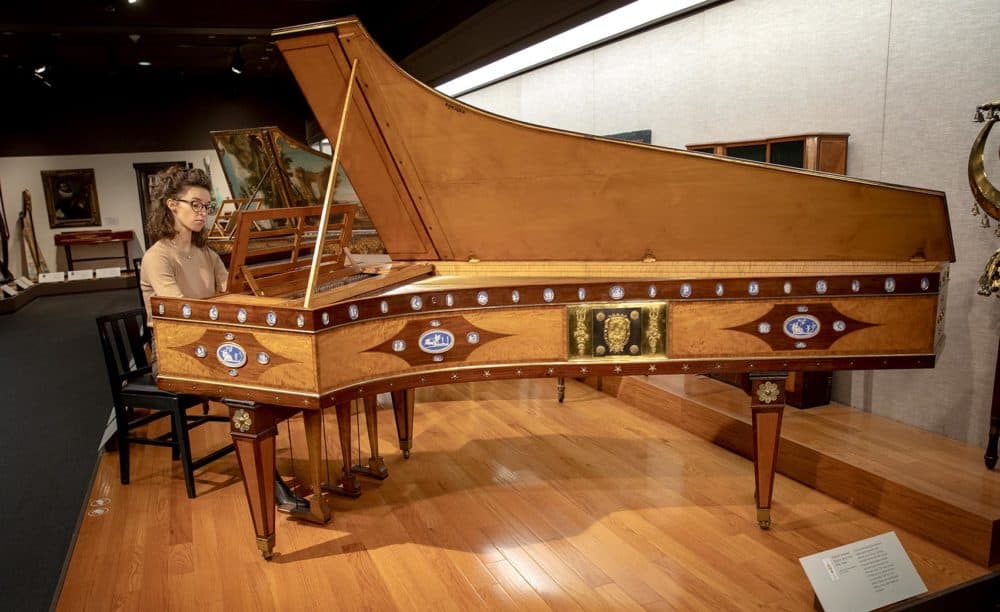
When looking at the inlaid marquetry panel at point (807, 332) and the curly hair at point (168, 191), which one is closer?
the inlaid marquetry panel at point (807, 332)

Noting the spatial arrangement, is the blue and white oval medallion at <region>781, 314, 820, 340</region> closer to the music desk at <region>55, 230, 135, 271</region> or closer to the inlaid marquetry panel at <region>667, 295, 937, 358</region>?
the inlaid marquetry panel at <region>667, 295, 937, 358</region>

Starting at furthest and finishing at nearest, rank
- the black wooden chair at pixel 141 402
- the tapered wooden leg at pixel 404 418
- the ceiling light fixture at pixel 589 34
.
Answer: the ceiling light fixture at pixel 589 34, the tapered wooden leg at pixel 404 418, the black wooden chair at pixel 141 402

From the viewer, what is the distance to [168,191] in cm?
284

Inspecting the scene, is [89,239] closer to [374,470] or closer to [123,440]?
[123,440]

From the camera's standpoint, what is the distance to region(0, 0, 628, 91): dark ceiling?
4.45 m

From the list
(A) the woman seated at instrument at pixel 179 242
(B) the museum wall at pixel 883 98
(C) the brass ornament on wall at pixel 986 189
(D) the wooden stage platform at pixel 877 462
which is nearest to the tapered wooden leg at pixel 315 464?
(A) the woman seated at instrument at pixel 179 242

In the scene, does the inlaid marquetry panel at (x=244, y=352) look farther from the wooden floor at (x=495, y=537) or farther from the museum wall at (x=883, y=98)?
the museum wall at (x=883, y=98)

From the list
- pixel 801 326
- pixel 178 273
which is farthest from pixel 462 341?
pixel 178 273

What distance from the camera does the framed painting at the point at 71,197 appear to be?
34.2ft

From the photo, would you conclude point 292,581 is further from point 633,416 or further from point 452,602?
point 633,416

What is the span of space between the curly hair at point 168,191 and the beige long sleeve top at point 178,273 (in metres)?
0.05

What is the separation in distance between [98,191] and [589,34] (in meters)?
9.28

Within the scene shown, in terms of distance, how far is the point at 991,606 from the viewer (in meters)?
1.40

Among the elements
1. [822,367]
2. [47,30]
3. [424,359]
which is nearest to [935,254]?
[822,367]
